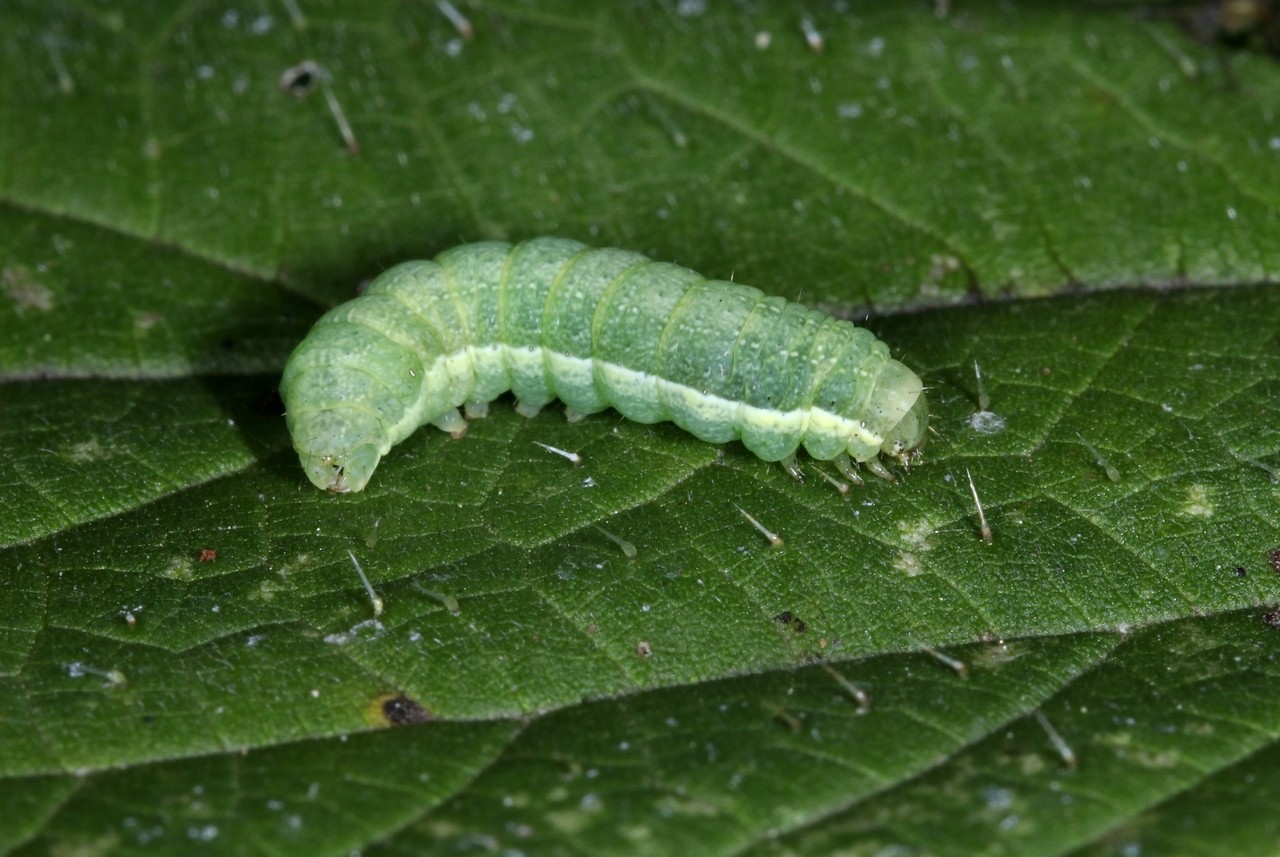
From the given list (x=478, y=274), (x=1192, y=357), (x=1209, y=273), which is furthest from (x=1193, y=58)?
(x=478, y=274)

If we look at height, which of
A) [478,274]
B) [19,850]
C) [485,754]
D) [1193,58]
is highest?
[1193,58]

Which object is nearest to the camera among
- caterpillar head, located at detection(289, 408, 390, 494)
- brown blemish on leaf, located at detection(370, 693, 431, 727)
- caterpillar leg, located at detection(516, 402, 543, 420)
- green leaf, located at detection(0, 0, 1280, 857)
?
green leaf, located at detection(0, 0, 1280, 857)

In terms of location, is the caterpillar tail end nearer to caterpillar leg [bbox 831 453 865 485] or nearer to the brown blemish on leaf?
caterpillar leg [bbox 831 453 865 485]

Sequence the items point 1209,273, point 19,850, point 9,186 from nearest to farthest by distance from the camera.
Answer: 1. point 19,850
2. point 1209,273
3. point 9,186

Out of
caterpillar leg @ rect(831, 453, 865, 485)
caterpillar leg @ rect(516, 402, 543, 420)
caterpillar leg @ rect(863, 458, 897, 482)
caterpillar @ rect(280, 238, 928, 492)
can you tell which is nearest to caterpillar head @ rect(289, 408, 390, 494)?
caterpillar @ rect(280, 238, 928, 492)

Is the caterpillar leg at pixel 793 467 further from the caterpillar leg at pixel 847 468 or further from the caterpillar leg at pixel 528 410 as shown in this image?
the caterpillar leg at pixel 528 410

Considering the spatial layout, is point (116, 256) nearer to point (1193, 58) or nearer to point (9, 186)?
point (9, 186)

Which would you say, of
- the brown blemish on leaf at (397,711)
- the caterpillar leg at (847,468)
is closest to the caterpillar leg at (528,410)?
the caterpillar leg at (847,468)
